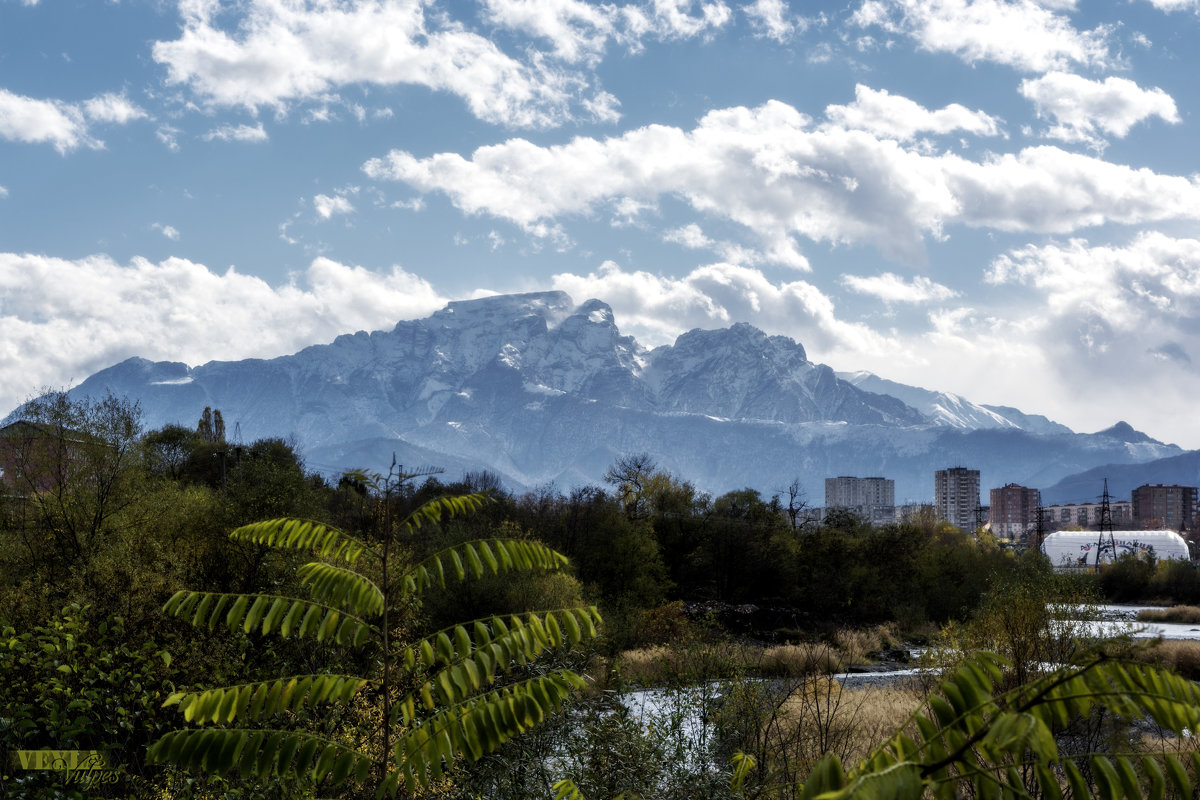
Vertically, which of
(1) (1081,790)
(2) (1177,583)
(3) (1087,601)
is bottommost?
(2) (1177,583)

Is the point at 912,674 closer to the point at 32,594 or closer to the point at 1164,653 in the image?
the point at 1164,653

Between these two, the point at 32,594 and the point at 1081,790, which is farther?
the point at 32,594

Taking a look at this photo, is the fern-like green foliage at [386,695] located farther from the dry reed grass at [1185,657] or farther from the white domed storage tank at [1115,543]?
the white domed storage tank at [1115,543]

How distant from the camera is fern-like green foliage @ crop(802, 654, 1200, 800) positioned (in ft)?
5.61

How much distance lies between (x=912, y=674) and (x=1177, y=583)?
55.0 m

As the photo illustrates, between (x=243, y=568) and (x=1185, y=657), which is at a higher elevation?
(x=243, y=568)

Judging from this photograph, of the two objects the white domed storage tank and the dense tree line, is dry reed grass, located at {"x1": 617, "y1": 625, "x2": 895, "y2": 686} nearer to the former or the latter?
the dense tree line

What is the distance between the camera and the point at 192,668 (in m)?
15.5

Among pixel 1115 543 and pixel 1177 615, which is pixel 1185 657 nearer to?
pixel 1177 615

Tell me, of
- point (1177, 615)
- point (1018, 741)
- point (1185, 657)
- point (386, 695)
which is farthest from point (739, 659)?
point (1177, 615)

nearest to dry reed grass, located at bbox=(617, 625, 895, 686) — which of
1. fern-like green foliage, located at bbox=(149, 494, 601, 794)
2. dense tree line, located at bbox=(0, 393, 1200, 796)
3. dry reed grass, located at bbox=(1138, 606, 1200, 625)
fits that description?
dense tree line, located at bbox=(0, 393, 1200, 796)

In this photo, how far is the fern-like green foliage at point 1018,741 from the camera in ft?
5.61

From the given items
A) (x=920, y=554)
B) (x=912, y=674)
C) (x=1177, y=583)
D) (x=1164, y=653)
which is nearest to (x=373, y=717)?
(x=912, y=674)

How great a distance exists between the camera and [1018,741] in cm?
169
